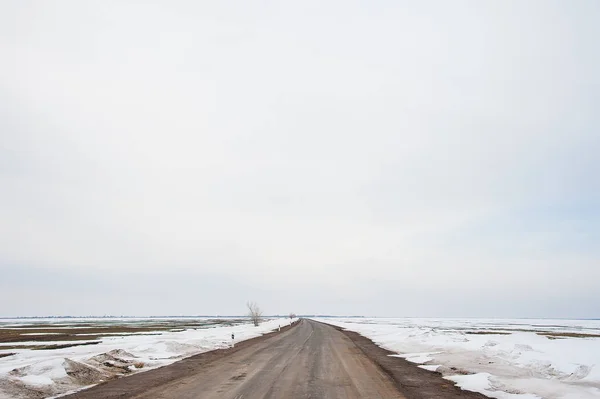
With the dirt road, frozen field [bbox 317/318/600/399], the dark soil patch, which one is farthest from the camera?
frozen field [bbox 317/318/600/399]

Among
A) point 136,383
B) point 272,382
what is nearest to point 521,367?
point 272,382

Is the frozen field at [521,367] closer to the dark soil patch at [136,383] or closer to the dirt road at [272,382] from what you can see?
the dirt road at [272,382]

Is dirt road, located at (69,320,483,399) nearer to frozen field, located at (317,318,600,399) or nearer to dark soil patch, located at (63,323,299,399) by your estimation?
dark soil patch, located at (63,323,299,399)

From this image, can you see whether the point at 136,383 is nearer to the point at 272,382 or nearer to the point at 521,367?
the point at 272,382

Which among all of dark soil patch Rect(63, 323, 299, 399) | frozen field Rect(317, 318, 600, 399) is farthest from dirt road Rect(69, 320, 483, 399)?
frozen field Rect(317, 318, 600, 399)

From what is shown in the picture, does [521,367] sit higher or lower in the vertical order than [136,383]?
lower

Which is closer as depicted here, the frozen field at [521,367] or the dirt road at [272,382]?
the dirt road at [272,382]

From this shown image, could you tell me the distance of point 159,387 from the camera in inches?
473

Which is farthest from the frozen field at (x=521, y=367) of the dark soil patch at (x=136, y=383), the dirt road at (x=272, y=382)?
the dark soil patch at (x=136, y=383)

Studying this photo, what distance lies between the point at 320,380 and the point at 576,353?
1199 cm

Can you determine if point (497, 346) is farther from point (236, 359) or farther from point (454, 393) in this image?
point (236, 359)

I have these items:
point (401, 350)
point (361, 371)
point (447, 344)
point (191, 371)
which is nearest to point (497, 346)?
point (447, 344)

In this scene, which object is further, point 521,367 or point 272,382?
point 521,367

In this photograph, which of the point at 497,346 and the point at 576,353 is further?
the point at 497,346
